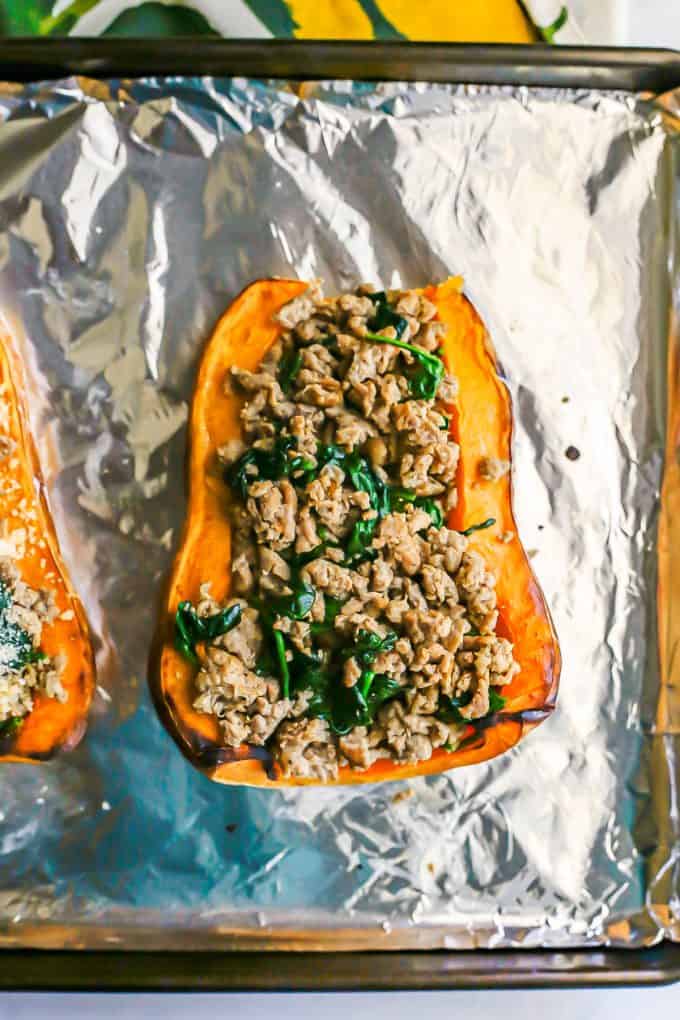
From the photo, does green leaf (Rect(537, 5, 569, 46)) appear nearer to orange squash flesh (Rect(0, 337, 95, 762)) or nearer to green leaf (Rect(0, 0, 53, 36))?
green leaf (Rect(0, 0, 53, 36))

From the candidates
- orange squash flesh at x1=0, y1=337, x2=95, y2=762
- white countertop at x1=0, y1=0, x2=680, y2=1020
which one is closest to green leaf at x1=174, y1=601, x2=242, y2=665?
orange squash flesh at x1=0, y1=337, x2=95, y2=762

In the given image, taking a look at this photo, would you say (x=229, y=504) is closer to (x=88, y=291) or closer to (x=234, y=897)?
(x=88, y=291)

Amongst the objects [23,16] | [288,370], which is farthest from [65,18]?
[288,370]

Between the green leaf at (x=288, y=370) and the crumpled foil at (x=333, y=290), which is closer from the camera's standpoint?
the green leaf at (x=288, y=370)

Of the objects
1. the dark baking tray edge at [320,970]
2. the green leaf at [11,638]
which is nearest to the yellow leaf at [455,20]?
the green leaf at [11,638]

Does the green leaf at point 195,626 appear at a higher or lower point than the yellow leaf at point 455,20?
lower

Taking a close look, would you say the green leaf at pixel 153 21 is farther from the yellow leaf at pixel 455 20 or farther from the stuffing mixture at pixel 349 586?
the stuffing mixture at pixel 349 586

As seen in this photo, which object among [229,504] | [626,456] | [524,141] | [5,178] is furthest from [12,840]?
[524,141]
